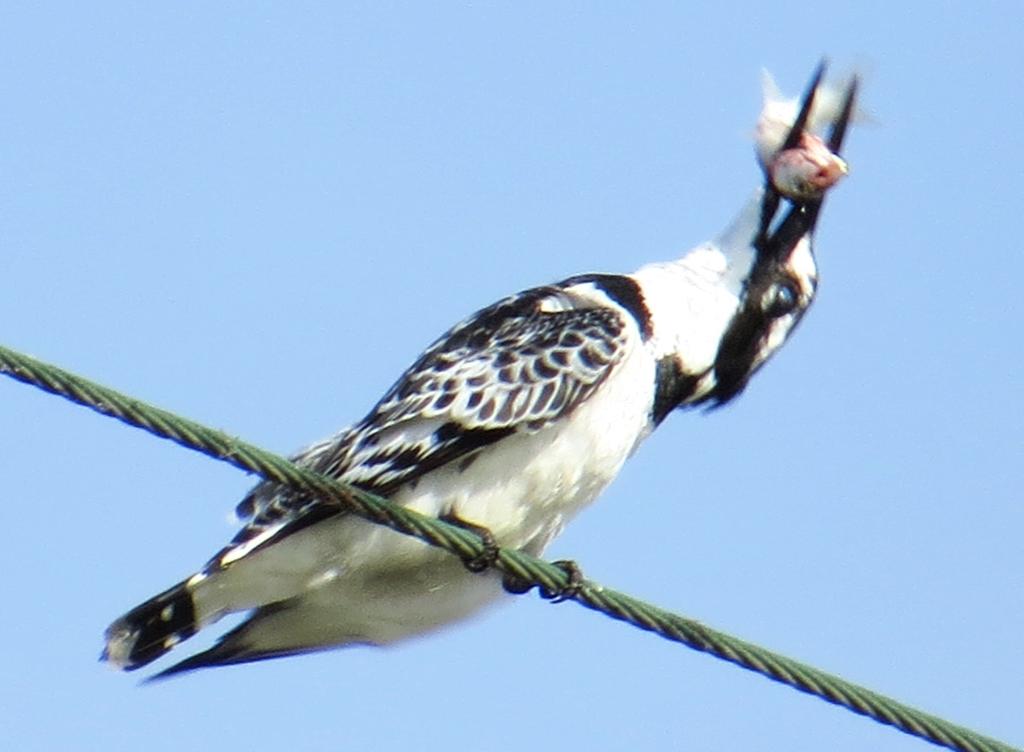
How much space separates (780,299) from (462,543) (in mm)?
2508

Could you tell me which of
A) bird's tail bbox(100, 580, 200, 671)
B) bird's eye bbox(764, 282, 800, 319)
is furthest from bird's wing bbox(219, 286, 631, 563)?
bird's eye bbox(764, 282, 800, 319)

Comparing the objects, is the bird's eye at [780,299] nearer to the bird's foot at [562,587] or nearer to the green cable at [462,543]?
the bird's foot at [562,587]

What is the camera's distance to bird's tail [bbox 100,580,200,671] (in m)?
6.89

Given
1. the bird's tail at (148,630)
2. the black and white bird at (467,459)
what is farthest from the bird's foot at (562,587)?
the bird's tail at (148,630)

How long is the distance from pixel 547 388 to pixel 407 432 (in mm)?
439

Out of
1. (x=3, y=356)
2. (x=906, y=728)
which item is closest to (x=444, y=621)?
(x=906, y=728)

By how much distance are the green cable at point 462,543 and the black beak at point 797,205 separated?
2346 millimetres

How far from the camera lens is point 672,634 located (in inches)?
226

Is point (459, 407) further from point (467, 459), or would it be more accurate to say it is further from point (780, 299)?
point (780, 299)

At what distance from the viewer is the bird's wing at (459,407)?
23.1ft

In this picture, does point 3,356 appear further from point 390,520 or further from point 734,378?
point 734,378

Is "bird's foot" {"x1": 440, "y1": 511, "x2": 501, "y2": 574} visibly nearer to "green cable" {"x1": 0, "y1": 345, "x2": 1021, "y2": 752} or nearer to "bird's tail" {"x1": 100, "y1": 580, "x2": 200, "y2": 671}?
"green cable" {"x1": 0, "y1": 345, "x2": 1021, "y2": 752}

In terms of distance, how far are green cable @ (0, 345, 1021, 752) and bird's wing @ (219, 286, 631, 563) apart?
0.97 m

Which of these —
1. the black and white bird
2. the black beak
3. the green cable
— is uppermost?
the black beak
